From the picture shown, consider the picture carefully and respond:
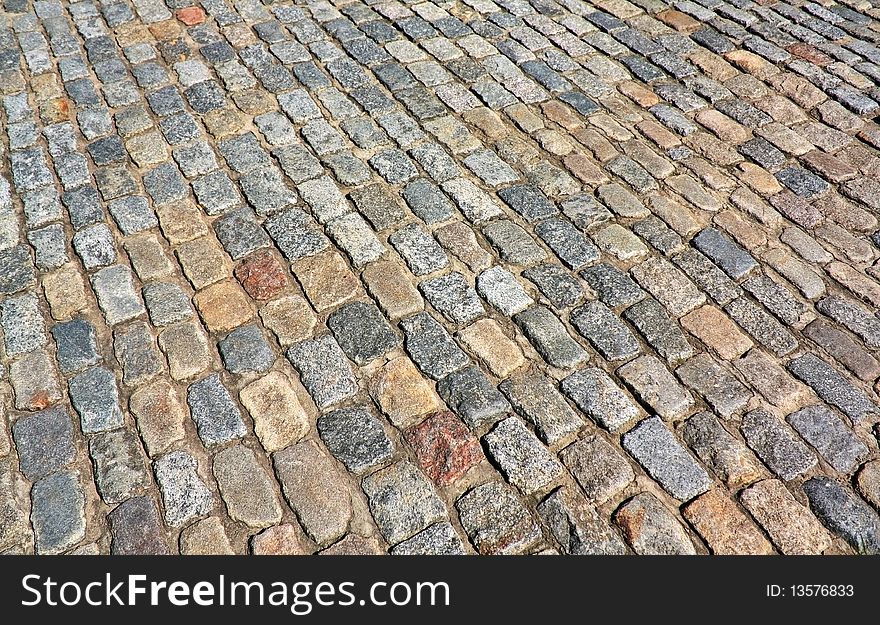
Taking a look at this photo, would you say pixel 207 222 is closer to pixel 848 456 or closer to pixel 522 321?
pixel 522 321

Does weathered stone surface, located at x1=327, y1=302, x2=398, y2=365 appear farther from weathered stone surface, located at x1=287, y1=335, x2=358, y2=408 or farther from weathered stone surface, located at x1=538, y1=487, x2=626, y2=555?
weathered stone surface, located at x1=538, y1=487, x2=626, y2=555

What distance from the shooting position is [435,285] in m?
3.50

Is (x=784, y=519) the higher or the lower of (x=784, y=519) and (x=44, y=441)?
the higher

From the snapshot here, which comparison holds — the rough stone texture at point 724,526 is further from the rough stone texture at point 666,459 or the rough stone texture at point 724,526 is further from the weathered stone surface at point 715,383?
the weathered stone surface at point 715,383

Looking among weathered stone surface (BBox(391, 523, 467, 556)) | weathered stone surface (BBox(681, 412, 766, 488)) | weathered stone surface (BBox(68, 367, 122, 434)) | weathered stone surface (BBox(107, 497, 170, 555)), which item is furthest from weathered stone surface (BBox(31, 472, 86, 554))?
weathered stone surface (BBox(681, 412, 766, 488))

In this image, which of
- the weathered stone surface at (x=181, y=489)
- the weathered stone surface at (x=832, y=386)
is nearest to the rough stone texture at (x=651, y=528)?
the weathered stone surface at (x=832, y=386)

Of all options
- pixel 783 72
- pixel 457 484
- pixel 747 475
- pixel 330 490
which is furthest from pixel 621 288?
pixel 783 72

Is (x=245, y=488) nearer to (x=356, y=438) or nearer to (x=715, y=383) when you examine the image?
(x=356, y=438)

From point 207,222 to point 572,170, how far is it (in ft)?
6.78

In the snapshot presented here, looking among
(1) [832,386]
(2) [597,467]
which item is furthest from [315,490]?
(1) [832,386]

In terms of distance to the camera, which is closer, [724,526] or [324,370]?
[724,526]

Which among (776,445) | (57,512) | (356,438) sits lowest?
(57,512)

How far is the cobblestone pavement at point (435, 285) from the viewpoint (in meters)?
2.74

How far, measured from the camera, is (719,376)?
3.16 meters
